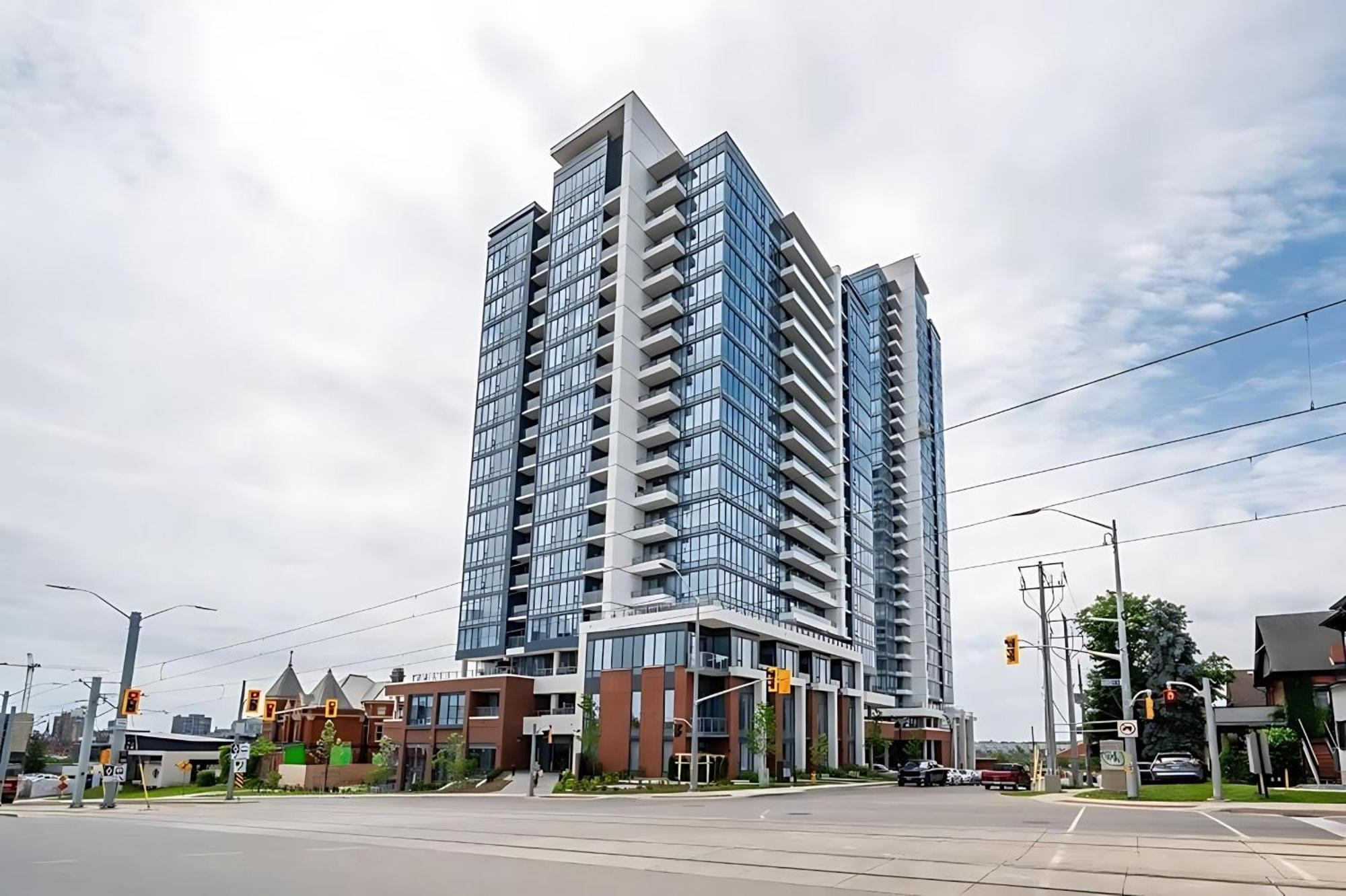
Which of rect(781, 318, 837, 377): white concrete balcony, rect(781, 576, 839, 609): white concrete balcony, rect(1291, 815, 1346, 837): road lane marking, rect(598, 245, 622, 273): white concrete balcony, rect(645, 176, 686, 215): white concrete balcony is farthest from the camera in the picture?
rect(781, 318, 837, 377): white concrete balcony

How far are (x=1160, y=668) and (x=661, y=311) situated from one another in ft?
152

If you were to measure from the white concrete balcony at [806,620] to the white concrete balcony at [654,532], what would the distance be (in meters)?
13.9

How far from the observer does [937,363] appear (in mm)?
151875

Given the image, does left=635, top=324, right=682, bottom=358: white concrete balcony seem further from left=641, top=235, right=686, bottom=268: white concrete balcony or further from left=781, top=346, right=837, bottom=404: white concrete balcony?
left=781, top=346, right=837, bottom=404: white concrete balcony

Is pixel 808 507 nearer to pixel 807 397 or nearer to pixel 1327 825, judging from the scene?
pixel 807 397

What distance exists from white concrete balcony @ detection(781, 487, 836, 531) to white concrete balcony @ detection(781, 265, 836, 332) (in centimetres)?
1895

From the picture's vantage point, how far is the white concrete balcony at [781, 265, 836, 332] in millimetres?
92312

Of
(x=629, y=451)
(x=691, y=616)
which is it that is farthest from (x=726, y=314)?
(x=691, y=616)

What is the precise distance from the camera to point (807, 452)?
91875 millimetres

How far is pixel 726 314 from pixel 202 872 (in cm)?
6926

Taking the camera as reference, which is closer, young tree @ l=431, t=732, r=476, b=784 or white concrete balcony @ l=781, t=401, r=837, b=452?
young tree @ l=431, t=732, r=476, b=784

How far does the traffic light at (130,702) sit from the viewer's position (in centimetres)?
4297

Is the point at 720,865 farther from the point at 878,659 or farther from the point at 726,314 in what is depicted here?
the point at 878,659

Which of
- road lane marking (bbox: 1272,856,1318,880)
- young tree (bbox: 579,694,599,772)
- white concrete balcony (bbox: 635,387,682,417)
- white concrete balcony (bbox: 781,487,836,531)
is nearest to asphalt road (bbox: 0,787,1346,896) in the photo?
road lane marking (bbox: 1272,856,1318,880)
